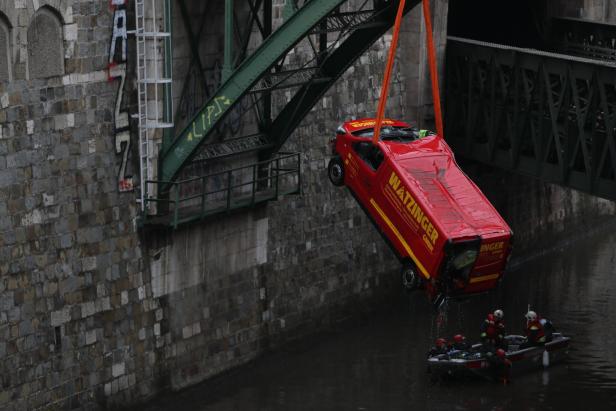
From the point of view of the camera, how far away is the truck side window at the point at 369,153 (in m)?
38.3

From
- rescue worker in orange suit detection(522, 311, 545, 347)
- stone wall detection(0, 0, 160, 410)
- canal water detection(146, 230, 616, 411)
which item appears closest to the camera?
stone wall detection(0, 0, 160, 410)

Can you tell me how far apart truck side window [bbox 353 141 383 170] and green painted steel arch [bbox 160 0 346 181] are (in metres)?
3.24

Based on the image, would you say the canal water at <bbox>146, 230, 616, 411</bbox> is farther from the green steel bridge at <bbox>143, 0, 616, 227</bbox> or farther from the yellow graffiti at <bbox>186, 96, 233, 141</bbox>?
the yellow graffiti at <bbox>186, 96, 233, 141</bbox>

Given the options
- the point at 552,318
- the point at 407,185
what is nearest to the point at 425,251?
the point at 407,185

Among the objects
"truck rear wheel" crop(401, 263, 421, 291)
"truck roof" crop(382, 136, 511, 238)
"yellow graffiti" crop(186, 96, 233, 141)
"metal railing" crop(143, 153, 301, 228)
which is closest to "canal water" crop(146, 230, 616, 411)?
"truck rear wheel" crop(401, 263, 421, 291)

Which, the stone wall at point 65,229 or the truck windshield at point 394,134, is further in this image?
the truck windshield at point 394,134

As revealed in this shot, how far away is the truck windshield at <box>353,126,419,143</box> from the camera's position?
39016mm

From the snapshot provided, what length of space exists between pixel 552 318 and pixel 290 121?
11.8m

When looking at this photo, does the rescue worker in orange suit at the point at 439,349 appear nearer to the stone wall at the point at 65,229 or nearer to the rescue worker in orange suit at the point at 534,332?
the rescue worker in orange suit at the point at 534,332

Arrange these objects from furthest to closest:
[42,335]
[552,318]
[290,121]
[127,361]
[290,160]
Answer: [552,318] < [290,160] < [290,121] < [127,361] < [42,335]

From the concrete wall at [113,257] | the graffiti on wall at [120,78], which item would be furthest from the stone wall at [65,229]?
the graffiti on wall at [120,78]

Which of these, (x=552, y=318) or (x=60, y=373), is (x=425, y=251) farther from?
(x=552, y=318)

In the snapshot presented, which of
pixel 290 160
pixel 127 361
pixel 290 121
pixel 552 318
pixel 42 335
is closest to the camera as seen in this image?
pixel 42 335

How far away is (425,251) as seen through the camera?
3678 centimetres
